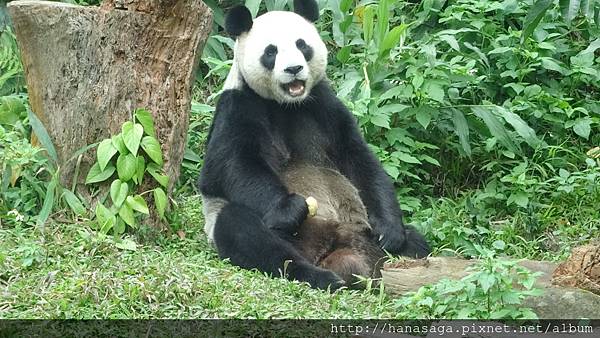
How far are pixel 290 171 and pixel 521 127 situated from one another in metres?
2.22

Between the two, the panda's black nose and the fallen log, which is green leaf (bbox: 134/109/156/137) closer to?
the panda's black nose

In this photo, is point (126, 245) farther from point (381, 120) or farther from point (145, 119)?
point (381, 120)

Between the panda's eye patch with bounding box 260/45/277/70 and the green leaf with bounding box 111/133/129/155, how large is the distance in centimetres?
112

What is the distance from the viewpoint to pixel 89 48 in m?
7.11

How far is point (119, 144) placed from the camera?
6.93 metres

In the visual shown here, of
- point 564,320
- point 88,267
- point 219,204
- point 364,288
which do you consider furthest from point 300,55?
point 564,320

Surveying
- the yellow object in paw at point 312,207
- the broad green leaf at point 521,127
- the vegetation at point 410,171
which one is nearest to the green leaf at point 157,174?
the vegetation at point 410,171

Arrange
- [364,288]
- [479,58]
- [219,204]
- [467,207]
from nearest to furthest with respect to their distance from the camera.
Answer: [364,288], [219,204], [467,207], [479,58]

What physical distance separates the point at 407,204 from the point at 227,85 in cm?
187

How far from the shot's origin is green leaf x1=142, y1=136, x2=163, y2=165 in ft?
23.1

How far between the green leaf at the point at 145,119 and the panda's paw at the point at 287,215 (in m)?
0.98

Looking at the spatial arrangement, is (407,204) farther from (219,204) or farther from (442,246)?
(219,204)

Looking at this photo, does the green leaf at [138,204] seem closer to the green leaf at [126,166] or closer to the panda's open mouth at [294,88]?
the green leaf at [126,166]

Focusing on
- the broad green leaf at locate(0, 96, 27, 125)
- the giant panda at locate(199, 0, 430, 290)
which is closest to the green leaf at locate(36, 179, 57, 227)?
the giant panda at locate(199, 0, 430, 290)
